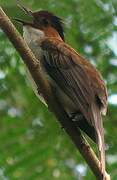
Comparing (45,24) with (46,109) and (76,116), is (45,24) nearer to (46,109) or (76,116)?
(46,109)

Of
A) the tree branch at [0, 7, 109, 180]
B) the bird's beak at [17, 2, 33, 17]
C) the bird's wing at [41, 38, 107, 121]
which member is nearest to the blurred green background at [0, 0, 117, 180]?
the bird's beak at [17, 2, 33, 17]

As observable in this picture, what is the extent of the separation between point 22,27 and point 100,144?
5.02 ft

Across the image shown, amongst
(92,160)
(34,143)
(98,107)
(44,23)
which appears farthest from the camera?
(44,23)

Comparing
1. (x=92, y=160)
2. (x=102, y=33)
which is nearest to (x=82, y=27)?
(x=102, y=33)

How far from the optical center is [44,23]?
5.61 meters

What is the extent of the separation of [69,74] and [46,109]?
67cm

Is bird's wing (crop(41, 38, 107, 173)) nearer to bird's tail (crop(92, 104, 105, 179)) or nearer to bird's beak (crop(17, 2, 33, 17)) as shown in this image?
bird's tail (crop(92, 104, 105, 179))

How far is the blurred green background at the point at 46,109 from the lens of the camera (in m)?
5.09

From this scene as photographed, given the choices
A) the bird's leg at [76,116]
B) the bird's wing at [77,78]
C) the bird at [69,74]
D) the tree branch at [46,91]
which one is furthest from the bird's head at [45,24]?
the tree branch at [46,91]

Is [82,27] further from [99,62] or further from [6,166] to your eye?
[6,166]

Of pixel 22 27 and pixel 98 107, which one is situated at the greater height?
pixel 22 27

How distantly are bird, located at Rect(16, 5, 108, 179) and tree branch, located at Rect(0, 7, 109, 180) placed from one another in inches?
4.2

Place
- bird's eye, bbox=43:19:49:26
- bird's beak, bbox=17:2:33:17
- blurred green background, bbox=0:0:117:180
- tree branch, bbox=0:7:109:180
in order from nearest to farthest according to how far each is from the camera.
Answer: tree branch, bbox=0:7:109:180
blurred green background, bbox=0:0:117:180
bird's beak, bbox=17:2:33:17
bird's eye, bbox=43:19:49:26

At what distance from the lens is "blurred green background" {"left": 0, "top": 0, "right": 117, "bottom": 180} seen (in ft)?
16.7
